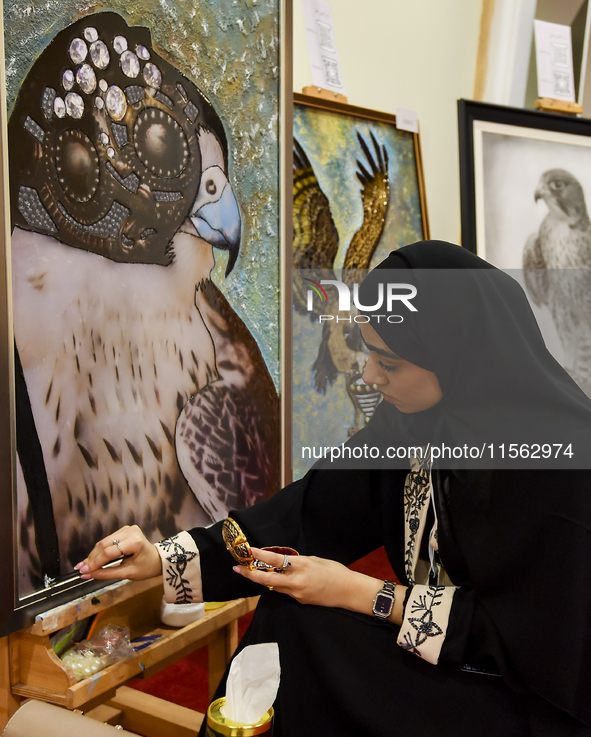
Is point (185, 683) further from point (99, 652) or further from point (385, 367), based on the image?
point (385, 367)

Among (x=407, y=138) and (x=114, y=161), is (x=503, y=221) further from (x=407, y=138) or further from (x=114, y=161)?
(x=114, y=161)

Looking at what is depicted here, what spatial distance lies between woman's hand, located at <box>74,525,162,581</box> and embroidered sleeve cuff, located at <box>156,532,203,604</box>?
0.06ft

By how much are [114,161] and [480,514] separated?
0.86 meters

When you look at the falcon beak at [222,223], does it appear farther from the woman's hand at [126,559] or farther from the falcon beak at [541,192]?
the falcon beak at [541,192]

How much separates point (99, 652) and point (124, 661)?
48 millimetres

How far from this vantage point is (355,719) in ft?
3.76

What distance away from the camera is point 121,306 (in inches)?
47.4

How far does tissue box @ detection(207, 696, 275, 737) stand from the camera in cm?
85

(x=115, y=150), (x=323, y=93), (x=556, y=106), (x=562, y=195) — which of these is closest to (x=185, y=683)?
(x=115, y=150)

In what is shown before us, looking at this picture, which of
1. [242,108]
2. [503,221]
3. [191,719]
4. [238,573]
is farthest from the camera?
[503,221]

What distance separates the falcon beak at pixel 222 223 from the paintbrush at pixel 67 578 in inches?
23.8

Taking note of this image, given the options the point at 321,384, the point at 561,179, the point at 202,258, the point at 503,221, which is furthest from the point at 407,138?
the point at 202,258

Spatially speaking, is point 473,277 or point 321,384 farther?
point 321,384

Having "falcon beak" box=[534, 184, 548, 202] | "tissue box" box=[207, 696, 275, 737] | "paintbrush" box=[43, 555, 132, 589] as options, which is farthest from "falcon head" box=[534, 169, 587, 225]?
"tissue box" box=[207, 696, 275, 737]
